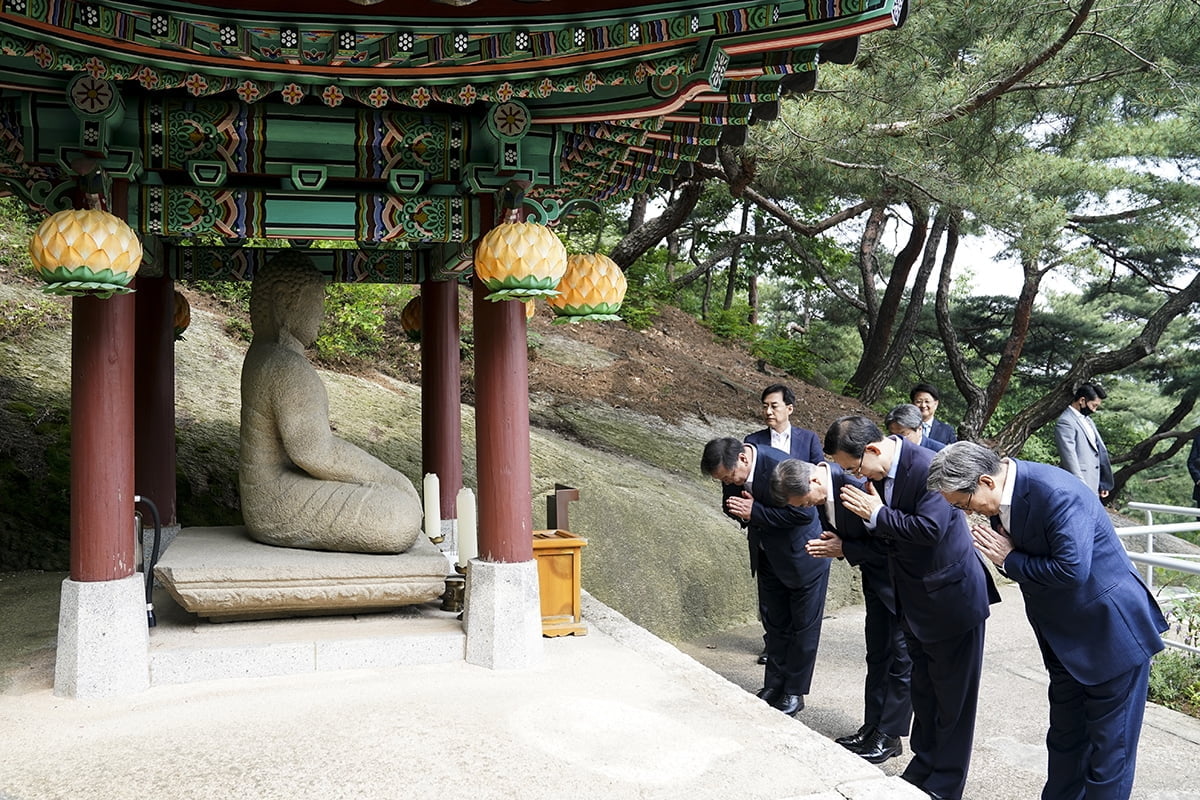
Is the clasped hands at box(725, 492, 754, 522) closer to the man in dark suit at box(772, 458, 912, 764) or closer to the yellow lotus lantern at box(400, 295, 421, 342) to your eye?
the man in dark suit at box(772, 458, 912, 764)

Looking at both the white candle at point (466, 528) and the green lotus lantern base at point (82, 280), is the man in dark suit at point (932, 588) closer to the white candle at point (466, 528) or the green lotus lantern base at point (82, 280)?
the white candle at point (466, 528)

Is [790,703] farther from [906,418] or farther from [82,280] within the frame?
[82,280]

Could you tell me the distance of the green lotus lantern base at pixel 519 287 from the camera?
4.93 metres

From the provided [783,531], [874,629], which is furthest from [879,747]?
[783,531]

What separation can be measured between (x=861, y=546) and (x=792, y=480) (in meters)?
0.59

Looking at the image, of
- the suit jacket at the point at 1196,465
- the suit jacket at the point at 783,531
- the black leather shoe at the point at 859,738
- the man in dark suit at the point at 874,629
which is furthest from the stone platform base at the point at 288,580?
the suit jacket at the point at 1196,465

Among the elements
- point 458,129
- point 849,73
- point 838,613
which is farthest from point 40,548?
point 849,73

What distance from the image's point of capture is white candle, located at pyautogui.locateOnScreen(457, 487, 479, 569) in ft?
19.0

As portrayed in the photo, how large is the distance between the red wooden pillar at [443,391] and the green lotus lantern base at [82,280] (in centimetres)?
321

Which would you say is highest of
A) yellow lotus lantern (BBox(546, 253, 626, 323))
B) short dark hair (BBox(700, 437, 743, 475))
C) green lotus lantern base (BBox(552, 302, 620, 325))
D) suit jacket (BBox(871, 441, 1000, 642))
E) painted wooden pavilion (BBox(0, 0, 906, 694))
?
painted wooden pavilion (BBox(0, 0, 906, 694))

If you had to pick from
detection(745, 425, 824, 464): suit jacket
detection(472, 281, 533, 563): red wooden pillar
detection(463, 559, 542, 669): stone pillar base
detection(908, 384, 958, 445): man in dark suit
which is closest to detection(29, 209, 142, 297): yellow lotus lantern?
detection(472, 281, 533, 563): red wooden pillar

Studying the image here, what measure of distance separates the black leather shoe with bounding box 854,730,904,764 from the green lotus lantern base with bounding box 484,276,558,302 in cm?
298

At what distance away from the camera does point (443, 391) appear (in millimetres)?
7664

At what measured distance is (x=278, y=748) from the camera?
13.5ft
